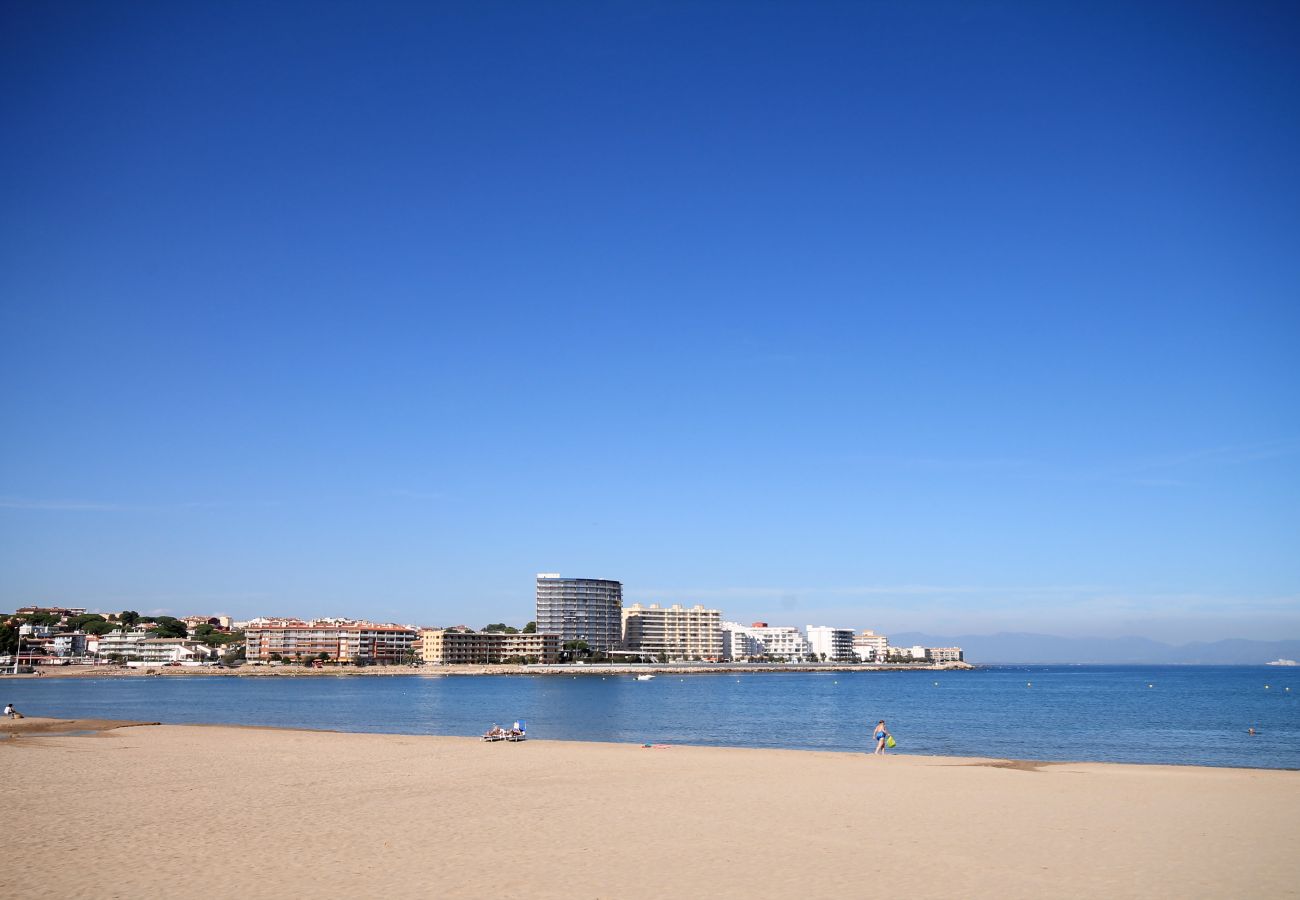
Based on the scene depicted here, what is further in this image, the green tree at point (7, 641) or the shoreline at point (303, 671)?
the green tree at point (7, 641)

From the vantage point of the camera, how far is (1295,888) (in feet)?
42.6

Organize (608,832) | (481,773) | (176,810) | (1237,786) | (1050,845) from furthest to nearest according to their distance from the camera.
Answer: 1. (481,773)
2. (1237,786)
3. (176,810)
4. (608,832)
5. (1050,845)

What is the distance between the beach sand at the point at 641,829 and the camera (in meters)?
13.2

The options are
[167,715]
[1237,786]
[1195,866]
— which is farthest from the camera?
[167,715]

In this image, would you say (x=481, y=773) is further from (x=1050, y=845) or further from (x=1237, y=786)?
(x=1237, y=786)

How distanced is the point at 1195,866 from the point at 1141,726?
45.5 metres

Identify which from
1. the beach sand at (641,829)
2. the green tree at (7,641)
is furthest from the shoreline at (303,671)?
the beach sand at (641,829)

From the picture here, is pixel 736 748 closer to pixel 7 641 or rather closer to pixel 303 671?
pixel 303 671

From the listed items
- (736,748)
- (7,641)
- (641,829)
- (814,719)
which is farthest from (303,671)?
(641,829)

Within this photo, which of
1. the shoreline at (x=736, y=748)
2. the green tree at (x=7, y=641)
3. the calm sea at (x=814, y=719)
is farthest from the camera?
the green tree at (x=7, y=641)

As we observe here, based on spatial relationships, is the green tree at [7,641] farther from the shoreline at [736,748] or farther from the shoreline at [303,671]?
the shoreline at [736,748]

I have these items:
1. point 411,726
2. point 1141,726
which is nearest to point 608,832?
point 411,726

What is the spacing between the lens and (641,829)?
1738 centimetres

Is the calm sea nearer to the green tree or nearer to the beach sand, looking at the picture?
the beach sand
